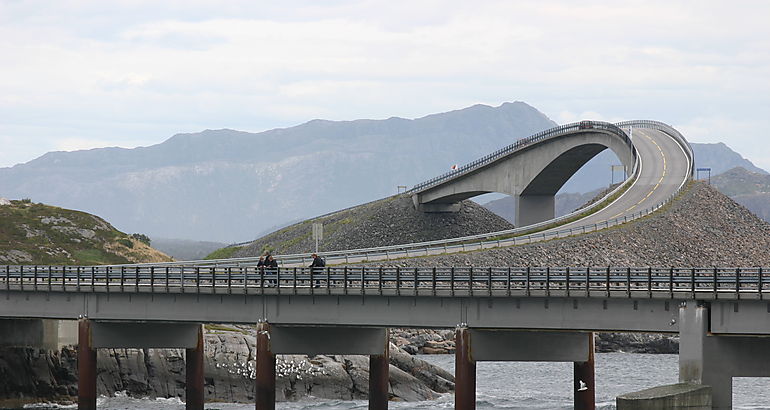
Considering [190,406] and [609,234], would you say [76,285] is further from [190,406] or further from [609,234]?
[609,234]

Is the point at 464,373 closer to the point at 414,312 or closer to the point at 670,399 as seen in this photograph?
the point at 414,312

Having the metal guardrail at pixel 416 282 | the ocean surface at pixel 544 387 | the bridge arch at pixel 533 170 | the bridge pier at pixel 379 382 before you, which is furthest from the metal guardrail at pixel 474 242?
the bridge pier at pixel 379 382

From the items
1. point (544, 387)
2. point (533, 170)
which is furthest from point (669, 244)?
Answer: point (544, 387)

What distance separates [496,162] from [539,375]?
234ft

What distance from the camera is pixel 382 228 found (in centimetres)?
15962

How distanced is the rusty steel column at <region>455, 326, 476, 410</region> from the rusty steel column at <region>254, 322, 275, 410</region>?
340 inches

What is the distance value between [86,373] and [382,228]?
9862 cm

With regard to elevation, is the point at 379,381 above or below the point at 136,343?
below

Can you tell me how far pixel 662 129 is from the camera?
17575cm

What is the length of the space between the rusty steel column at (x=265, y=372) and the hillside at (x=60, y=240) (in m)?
57.1

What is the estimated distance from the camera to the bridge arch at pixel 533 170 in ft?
502

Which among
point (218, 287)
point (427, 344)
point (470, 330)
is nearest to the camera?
point (470, 330)

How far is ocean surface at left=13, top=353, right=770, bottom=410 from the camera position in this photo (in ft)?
226

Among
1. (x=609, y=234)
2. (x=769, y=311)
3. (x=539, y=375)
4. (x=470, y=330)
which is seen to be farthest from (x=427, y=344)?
(x=769, y=311)
